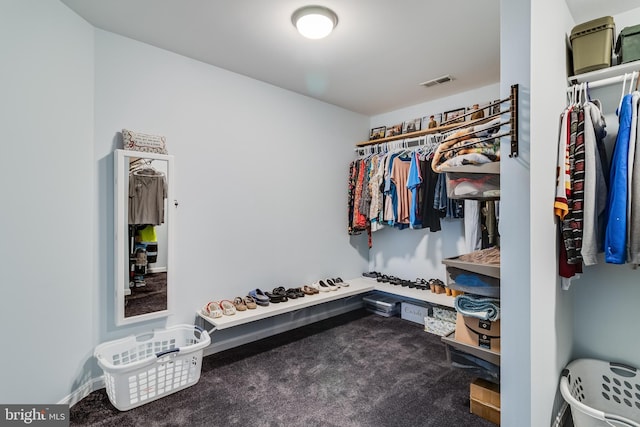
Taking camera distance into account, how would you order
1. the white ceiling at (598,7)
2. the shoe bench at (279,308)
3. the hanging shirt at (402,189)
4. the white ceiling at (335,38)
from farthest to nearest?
the hanging shirt at (402,189) → the shoe bench at (279,308) → the white ceiling at (335,38) → the white ceiling at (598,7)

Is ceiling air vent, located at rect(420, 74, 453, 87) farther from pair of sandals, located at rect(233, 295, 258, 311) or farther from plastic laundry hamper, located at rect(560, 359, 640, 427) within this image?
pair of sandals, located at rect(233, 295, 258, 311)

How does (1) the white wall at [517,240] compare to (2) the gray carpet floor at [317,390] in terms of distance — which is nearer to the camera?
(1) the white wall at [517,240]

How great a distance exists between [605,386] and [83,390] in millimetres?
3278

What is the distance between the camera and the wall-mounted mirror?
7.24 feet

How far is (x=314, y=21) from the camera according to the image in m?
→ 2.00

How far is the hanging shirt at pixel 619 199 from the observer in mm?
1360

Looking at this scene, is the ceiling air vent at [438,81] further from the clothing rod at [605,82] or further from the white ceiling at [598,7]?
the clothing rod at [605,82]

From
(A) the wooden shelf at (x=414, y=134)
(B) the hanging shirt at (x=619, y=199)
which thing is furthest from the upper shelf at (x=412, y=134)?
(B) the hanging shirt at (x=619, y=199)

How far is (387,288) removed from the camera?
352 centimetres

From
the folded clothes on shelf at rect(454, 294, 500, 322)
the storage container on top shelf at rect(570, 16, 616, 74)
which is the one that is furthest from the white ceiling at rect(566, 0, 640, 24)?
the folded clothes on shelf at rect(454, 294, 500, 322)

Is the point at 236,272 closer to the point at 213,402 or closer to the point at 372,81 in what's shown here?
the point at 213,402

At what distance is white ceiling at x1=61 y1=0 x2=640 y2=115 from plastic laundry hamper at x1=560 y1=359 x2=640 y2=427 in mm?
2076

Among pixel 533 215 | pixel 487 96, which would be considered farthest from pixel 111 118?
pixel 487 96

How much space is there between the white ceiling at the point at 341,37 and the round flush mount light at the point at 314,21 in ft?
0.15
